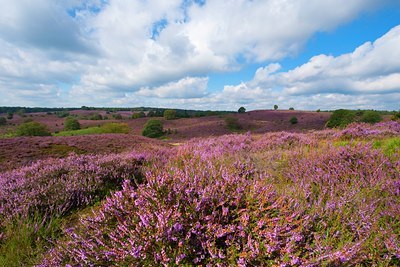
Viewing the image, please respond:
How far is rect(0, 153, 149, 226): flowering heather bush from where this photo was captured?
3168 mm

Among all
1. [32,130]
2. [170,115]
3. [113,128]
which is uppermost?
[170,115]

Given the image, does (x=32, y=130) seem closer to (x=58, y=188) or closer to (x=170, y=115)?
(x=58, y=188)

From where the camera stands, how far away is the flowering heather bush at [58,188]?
3168 mm

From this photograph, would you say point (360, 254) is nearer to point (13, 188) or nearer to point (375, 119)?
point (13, 188)

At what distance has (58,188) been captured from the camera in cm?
364

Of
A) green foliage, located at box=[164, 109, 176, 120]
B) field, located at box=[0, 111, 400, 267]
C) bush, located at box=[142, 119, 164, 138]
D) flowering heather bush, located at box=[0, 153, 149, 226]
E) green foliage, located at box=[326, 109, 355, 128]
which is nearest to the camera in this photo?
field, located at box=[0, 111, 400, 267]

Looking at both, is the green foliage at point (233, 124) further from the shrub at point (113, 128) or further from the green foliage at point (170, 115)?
the green foliage at point (170, 115)

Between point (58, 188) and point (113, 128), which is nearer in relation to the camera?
point (58, 188)

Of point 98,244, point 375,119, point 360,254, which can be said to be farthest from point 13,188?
point 375,119

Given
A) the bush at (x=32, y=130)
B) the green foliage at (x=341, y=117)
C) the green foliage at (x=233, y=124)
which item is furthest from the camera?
the green foliage at (x=233, y=124)

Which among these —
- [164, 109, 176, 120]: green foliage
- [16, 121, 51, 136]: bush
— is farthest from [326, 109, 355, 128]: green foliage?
[164, 109, 176, 120]: green foliage

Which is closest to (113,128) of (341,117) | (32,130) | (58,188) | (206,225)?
(32,130)

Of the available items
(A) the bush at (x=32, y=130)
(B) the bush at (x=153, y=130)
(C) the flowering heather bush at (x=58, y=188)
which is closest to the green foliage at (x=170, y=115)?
(B) the bush at (x=153, y=130)

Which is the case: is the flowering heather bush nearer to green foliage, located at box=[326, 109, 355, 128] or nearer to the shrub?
green foliage, located at box=[326, 109, 355, 128]
